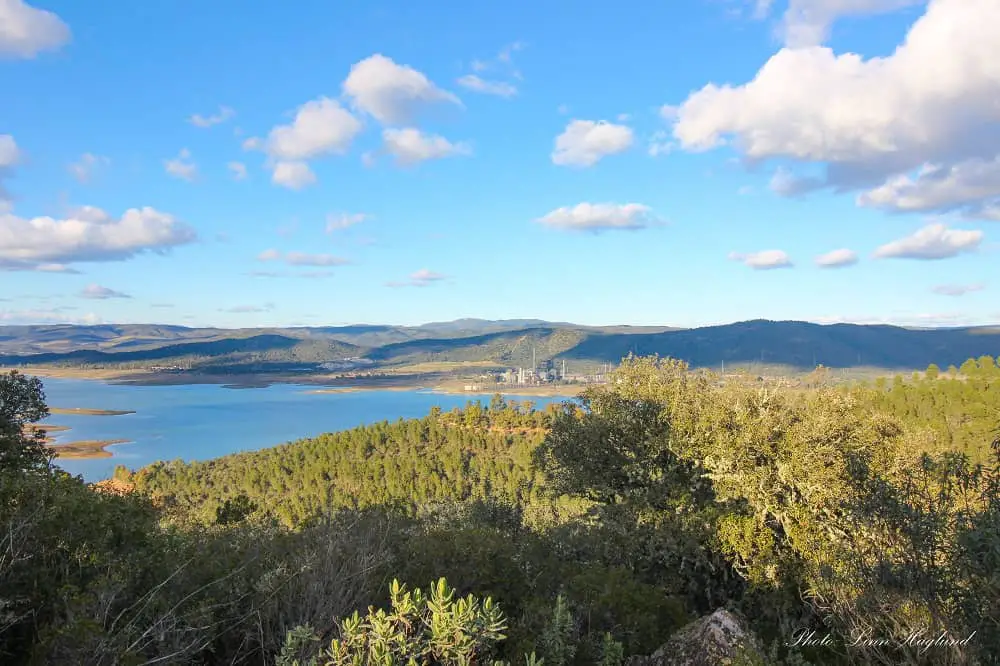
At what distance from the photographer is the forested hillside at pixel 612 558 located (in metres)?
5.05

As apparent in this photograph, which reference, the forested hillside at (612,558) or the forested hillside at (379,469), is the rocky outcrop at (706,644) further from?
the forested hillside at (379,469)

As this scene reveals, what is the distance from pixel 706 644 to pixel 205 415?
151232 millimetres

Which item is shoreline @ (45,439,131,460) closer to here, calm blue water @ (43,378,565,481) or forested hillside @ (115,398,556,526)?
calm blue water @ (43,378,565,481)

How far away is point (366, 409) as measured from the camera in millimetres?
151750

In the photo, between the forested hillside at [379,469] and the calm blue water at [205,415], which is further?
the calm blue water at [205,415]

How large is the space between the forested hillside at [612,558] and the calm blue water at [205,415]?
76.1 m

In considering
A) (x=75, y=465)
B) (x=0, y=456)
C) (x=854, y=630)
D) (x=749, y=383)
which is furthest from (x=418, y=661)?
(x=75, y=465)

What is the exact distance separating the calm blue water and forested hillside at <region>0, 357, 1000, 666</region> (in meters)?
76.1

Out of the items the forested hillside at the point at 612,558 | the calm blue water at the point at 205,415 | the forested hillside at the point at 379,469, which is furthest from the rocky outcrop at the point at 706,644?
the calm blue water at the point at 205,415

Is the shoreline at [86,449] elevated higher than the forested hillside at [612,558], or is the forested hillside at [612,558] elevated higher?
the forested hillside at [612,558]

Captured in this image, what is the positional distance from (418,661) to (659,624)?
173 inches

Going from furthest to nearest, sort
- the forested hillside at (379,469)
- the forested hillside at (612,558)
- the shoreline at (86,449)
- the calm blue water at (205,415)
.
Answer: the calm blue water at (205,415)
the shoreline at (86,449)
the forested hillside at (379,469)
the forested hillside at (612,558)

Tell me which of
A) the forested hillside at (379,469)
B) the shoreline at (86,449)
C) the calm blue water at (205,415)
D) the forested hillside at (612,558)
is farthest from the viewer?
the calm blue water at (205,415)

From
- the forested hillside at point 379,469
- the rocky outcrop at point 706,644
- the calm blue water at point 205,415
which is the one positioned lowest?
the calm blue water at point 205,415
